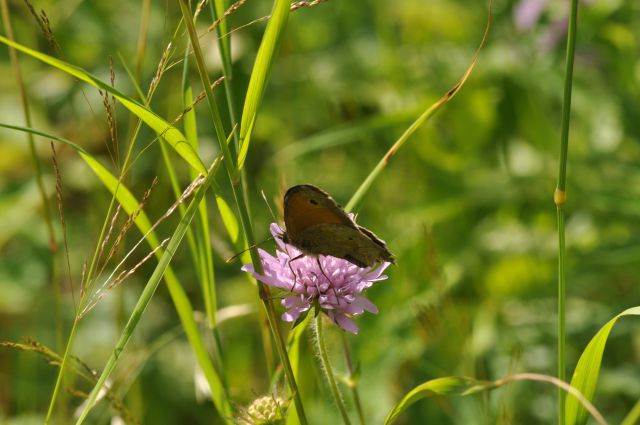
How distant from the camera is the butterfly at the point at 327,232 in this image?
4.33ft

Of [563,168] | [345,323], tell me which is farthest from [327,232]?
[563,168]

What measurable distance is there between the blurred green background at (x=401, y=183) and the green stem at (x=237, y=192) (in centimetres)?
80

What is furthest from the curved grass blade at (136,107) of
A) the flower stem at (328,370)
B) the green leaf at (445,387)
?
the green leaf at (445,387)

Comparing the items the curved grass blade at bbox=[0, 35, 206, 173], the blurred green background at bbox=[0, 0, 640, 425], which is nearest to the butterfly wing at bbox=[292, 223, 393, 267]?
the curved grass blade at bbox=[0, 35, 206, 173]

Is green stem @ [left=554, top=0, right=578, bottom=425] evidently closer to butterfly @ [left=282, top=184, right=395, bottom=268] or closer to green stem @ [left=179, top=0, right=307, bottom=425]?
butterfly @ [left=282, top=184, right=395, bottom=268]

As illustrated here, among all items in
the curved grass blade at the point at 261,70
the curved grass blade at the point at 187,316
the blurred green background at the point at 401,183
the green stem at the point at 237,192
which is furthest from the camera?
the blurred green background at the point at 401,183

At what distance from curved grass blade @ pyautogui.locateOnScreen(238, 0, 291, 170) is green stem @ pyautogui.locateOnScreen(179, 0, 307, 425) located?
63mm

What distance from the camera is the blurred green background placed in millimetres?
2480

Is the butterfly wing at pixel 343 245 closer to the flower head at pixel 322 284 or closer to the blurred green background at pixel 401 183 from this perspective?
the flower head at pixel 322 284

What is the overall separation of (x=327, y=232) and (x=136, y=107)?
1.21 ft

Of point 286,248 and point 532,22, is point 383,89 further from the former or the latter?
point 286,248

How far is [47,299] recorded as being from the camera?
10.6 ft

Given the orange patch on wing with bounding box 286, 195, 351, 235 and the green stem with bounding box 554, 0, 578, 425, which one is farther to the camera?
the orange patch on wing with bounding box 286, 195, 351, 235

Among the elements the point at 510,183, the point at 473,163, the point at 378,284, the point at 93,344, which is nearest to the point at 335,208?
the point at 378,284
